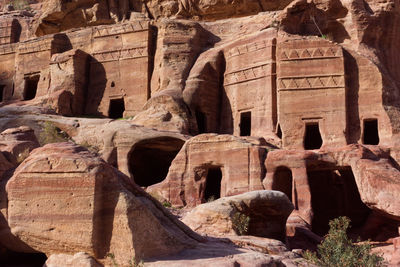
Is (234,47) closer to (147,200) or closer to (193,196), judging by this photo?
(193,196)

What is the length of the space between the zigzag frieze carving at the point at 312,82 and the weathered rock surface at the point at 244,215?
1116 centimetres

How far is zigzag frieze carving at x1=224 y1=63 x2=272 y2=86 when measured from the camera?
90.9ft

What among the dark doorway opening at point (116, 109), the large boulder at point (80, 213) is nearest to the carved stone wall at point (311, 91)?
the dark doorway opening at point (116, 109)

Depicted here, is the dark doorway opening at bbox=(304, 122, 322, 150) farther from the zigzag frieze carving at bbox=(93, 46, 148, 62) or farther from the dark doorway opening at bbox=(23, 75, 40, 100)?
the dark doorway opening at bbox=(23, 75, 40, 100)

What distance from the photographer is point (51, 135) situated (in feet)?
84.4

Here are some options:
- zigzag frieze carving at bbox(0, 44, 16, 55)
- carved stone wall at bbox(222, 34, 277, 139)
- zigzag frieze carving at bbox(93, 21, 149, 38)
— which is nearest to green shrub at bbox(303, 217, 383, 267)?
carved stone wall at bbox(222, 34, 277, 139)

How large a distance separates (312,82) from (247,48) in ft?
14.8

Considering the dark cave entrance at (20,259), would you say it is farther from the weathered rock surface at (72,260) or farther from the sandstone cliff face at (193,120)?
the weathered rock surface at (72,260)

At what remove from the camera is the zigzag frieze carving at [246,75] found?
2770 cm

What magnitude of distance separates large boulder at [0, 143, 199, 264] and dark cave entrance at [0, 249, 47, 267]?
782 millimetres

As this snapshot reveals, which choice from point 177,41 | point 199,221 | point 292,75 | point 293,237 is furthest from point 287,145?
point 199,221

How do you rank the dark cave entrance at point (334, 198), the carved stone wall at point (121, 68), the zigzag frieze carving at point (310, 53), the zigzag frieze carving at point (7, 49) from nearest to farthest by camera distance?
1. the dark cave entrance at point (334, 198)
2. the zigzag frieze carving at point (310, 53)
3. the carved stone wall at point (121, 68)
4. the zigzag frieze carving at point (7, 49)

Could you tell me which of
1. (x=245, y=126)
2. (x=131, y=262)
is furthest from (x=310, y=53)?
(x=131, y=262)

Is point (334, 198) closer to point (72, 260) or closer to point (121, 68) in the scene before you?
point (121, 68)
